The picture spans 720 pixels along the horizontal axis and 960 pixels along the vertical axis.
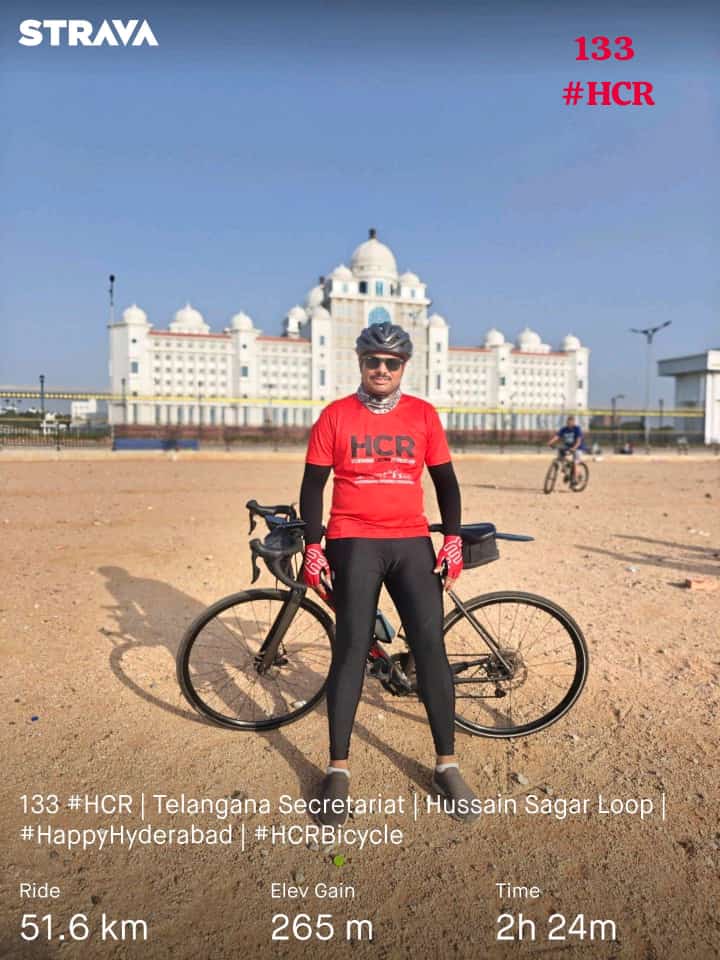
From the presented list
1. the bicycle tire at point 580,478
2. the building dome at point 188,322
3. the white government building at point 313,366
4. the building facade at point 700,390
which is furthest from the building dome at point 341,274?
the bicycle tire at point 580,478

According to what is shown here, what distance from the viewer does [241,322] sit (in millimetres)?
83688

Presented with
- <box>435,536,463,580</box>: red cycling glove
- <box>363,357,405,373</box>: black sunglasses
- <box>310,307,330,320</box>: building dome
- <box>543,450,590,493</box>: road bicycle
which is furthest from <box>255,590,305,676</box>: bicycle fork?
<box>310,307,330,320</box>: building dome

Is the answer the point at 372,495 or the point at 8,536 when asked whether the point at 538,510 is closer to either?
the point at 8,536

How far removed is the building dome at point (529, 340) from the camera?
10188 cm

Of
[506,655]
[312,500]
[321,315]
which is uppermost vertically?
[321,315]

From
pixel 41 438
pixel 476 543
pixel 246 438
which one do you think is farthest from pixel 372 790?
pixel 246 438

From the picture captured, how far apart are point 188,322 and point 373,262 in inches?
1119

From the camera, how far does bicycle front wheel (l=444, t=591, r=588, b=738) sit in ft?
9.70

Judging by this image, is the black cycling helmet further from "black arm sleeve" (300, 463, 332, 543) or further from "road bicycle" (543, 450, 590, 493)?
"road bicycle" (543, 450, 590, 493)

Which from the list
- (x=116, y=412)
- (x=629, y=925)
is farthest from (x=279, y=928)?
(x=116, y=412)

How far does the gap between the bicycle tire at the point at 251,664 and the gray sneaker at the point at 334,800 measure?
0.60 metres

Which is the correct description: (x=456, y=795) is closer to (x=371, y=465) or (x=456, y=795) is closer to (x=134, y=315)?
(x=371, y=465)

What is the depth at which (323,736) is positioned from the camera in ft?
10.0

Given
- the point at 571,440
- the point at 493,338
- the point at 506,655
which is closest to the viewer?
the point at 506,655
